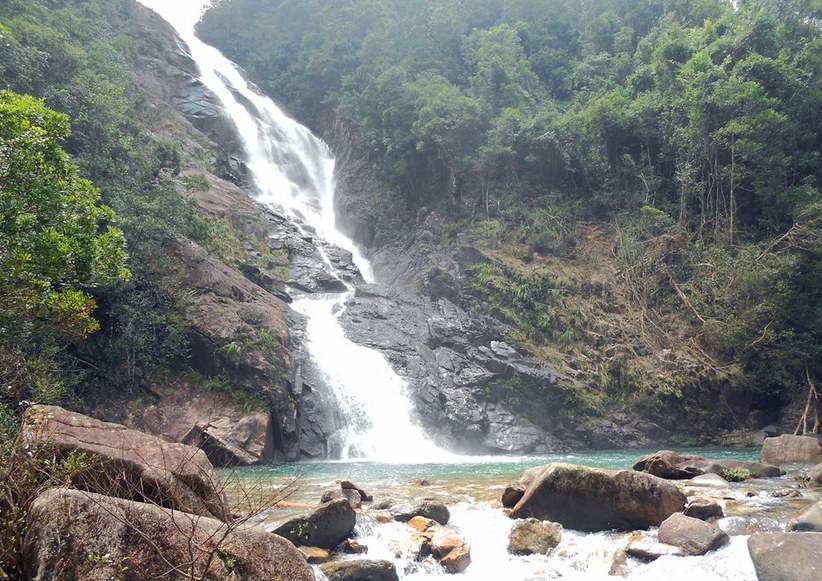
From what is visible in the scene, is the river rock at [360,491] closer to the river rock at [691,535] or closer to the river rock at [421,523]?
the river rock at [421,523]

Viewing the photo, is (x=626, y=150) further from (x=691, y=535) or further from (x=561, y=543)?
(x=561, y=543)

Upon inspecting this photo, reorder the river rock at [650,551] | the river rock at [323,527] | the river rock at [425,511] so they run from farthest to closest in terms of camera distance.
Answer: the river rock at [425,511] → the river rock at [323,527] → the river rock at [650,551]

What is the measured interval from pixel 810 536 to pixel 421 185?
29.7m

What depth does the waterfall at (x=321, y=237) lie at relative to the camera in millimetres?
19203

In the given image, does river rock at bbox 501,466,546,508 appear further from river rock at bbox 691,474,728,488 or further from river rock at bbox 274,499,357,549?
river rock at bbox 691,474,728,488

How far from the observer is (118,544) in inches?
169

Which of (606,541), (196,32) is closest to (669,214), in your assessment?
(606,541)

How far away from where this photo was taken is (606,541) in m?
7.48

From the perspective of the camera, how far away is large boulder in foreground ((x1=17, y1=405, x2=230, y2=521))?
5.25 m

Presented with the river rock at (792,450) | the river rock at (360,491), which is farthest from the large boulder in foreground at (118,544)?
the river rock at (792,450)

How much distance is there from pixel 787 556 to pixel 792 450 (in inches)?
372

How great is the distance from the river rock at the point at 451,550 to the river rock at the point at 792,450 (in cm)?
1015

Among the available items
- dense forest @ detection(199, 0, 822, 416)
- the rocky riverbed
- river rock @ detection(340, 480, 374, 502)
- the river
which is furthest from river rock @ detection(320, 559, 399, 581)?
dense forest @ detection(199, 0, 822, 416)

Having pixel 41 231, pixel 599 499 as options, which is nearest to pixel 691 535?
pixel 599 499
